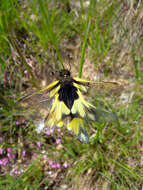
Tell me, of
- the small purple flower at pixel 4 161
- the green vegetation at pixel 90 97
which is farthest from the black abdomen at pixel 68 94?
the small purple flower at pixel 4 161

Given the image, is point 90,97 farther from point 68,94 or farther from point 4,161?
point 4,161

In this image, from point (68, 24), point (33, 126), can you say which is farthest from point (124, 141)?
point (68, 24)

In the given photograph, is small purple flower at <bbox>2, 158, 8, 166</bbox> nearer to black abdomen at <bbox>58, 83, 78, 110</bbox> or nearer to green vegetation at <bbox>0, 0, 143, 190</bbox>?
green vegetation at <bbox>0, 0, 143, 190</bbox>

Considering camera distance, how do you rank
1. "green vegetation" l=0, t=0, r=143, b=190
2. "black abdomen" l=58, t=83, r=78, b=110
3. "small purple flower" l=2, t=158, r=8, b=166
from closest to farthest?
"black abdomen" l=58, t=83, r=78, b=110 → "green vegetation" l=0, t=0, r=143, b=190 → "small purple flower" l=2, t=158, r=8, b=166

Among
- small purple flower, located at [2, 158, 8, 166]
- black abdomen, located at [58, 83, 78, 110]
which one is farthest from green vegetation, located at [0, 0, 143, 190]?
black abdomen, located at [58, 83, 78, 110]

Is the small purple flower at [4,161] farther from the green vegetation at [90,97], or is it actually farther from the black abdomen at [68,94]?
the black abdomen at [68,94]

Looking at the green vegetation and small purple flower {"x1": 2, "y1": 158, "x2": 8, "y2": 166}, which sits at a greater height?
the green vegetation

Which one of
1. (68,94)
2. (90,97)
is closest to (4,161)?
(90,97)

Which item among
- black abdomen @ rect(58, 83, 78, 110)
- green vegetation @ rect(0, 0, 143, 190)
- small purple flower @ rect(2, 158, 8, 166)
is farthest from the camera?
small purple flower @ rect(2, 158, 8, 166)
